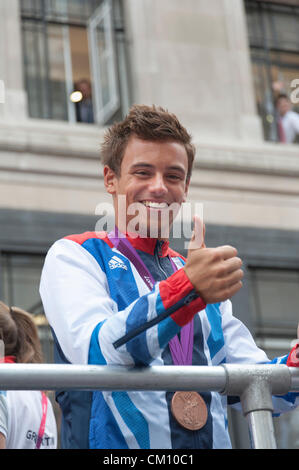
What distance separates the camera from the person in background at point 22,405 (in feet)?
12.8

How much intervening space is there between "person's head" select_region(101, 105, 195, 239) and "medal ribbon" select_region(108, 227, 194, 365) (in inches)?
3.3

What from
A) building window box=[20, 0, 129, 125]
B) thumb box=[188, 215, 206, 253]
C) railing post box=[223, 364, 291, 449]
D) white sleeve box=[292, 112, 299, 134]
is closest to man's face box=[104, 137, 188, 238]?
thumb box=[188, 215, 206, 253]

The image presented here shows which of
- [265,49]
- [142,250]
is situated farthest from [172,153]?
[265,49]

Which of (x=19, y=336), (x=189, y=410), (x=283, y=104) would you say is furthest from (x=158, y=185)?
(x=283, y=104)

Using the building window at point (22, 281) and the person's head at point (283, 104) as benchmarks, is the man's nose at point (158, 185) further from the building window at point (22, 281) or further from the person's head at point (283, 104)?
the person's head at point (283, 104)

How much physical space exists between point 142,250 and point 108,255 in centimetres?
15

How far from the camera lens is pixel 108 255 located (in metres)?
3.09

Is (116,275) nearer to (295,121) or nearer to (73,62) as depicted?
(73,62)

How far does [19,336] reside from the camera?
4355 millimetres

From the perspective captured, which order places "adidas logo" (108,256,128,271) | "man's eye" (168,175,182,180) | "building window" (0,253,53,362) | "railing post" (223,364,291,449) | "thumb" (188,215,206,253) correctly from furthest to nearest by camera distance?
1. "building window" (0,253,53,362)
2. "man's eye" (168,175,182,180)
3. "adidas logo" (108,256,128,271)
4. "thumb" (188,215,206,253)
5. "railing post" (223,364,291,449)

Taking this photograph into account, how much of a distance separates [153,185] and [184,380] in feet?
2.83

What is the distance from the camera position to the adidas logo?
3.05 m

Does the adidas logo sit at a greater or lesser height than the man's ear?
lesser

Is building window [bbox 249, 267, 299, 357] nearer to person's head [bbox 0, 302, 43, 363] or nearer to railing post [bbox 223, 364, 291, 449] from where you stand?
person's head [bbox 0, 302, 43, 363]
